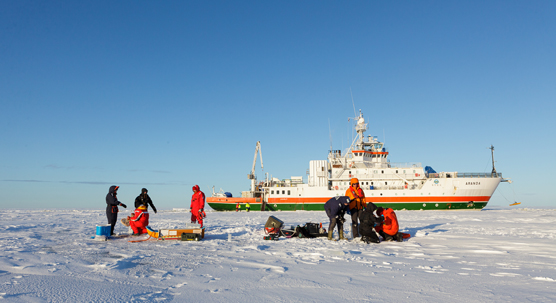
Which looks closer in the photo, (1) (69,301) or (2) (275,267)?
(1) (69,301)

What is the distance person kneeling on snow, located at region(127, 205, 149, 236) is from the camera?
8211 millimetres

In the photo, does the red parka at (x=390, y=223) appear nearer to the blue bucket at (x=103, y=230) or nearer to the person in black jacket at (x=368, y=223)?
the person in black jacket at (x=368, y=223)

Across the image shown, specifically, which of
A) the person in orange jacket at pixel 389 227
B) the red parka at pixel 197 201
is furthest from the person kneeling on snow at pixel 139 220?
the person in orange jacket at pixel 389 227

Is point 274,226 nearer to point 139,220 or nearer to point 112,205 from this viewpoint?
point 139,220

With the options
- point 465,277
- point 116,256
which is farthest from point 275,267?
point 116,256

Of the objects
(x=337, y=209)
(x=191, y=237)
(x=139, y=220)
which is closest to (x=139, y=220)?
(x=139, y=220)

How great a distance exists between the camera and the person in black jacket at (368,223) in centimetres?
714

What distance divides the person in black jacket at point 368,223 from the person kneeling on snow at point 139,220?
18.2ft

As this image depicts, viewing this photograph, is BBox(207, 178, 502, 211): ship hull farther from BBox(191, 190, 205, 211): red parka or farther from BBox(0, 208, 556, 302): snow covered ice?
BBox(0, 208, 556, 302): snow covered ice

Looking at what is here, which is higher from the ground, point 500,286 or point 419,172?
point 419,172

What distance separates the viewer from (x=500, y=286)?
334 centimetres

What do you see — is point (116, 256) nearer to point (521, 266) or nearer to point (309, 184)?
point (521, 266)

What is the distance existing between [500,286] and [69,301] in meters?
4.21

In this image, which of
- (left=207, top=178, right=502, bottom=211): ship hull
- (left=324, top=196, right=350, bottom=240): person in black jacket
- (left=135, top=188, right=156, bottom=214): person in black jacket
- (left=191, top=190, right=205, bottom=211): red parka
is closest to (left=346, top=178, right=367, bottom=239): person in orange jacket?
(left=324, top=196, right=350, bottom=240): person in black jacket
